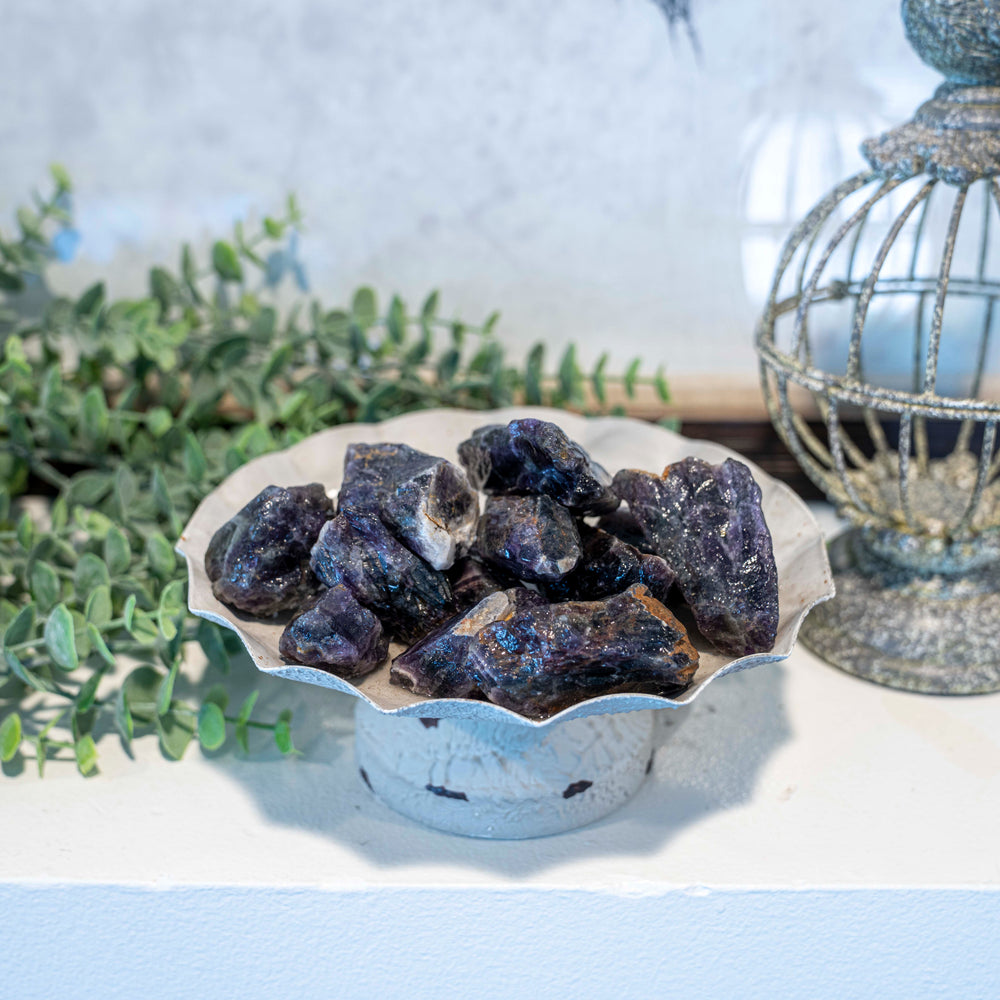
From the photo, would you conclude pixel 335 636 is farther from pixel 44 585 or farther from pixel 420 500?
pixel 44 585

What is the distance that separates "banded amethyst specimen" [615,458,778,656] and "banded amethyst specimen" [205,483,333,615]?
0.58ft

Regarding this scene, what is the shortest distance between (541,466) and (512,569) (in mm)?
55

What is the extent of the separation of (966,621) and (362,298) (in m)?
0.52

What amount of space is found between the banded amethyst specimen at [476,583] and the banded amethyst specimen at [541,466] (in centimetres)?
5

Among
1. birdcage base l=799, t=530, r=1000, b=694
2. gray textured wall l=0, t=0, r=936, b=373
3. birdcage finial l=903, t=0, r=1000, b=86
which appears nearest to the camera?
birdcage finial l=903, t=0, r=1000, b=86

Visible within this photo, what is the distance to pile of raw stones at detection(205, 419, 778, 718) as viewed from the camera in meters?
0.45

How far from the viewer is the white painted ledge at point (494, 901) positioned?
0.51 metres

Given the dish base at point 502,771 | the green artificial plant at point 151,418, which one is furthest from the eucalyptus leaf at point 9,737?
the dish base at point 502,771

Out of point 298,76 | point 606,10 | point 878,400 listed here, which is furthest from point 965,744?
point 298,76

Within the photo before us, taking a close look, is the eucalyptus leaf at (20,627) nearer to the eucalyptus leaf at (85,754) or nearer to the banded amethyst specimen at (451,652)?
the eucalyptus leaf at (85,754)

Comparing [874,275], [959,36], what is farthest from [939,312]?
[959,36]

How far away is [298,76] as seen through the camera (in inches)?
32.0

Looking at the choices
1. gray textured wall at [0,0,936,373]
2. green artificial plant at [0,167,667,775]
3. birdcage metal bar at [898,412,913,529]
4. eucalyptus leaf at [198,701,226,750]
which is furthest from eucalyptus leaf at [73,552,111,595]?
birdcage metal bar at [898,412,913,529]

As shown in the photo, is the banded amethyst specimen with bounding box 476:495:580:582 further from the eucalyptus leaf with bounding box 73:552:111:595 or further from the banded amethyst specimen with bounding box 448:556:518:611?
the eucalyptus leaf with bounding box 73:552:111:595
